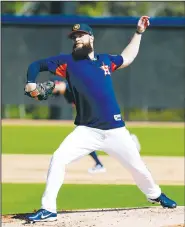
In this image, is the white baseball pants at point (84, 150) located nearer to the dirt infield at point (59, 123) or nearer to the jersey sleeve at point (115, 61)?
the jersey sleeve at point (115, 61)

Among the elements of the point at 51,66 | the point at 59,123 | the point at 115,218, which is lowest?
the point at 59,123

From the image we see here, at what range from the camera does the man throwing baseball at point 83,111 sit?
314 inches

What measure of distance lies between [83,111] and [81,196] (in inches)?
123

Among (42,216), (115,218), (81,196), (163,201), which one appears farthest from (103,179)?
(42,216)

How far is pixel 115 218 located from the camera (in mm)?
8172

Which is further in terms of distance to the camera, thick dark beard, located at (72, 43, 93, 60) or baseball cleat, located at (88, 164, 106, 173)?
baseball cleat, located at (88, 164, 106, 173)

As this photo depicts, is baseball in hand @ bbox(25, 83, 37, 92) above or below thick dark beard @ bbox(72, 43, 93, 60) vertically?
below

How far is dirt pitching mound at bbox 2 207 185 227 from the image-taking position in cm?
786

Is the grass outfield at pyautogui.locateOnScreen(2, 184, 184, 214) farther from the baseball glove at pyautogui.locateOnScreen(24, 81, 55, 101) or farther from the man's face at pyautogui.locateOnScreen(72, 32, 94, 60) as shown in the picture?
the man's face at pyautogui.locateOnScreen(72, 32, 94, 60)

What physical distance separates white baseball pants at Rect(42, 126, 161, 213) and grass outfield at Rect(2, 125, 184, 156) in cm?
902

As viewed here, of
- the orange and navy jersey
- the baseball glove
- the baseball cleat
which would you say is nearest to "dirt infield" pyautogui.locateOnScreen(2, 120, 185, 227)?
the baseball cleat

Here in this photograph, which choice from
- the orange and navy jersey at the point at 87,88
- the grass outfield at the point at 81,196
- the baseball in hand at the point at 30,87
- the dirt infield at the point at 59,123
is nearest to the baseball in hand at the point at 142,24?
the orange and navy jersey at the point at 87,88

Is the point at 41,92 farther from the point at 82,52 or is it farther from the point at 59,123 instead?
the point at 59,123

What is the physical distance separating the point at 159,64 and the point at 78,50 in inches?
727
